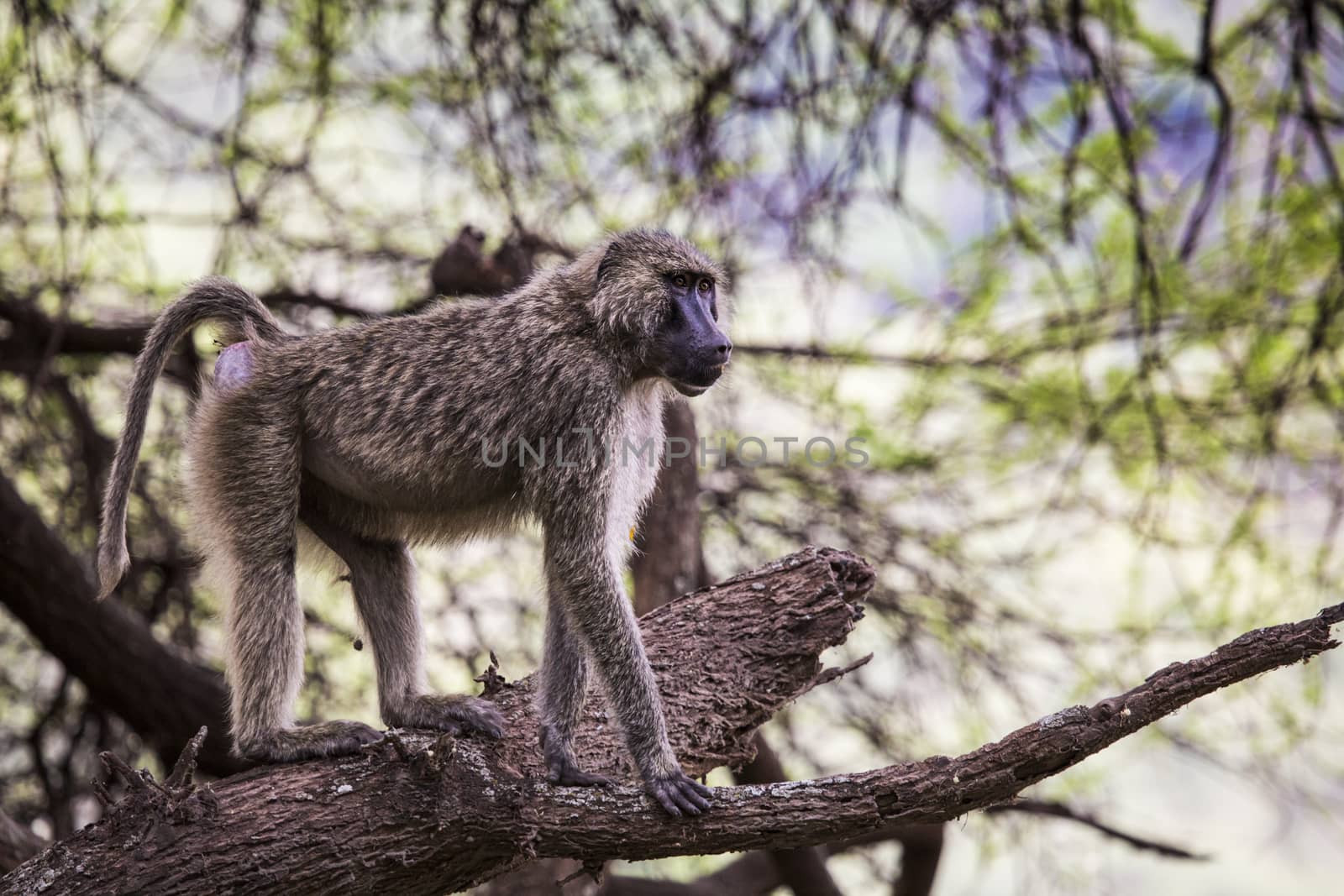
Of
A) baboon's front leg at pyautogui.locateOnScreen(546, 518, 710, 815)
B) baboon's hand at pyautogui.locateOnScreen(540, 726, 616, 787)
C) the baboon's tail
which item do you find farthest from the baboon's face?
the baboon's tail

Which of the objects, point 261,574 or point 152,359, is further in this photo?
point 152,359

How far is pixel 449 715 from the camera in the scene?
12.5ft

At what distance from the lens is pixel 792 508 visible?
257 inches

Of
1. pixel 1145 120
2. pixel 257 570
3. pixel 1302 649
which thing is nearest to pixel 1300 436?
pixel 1145 120

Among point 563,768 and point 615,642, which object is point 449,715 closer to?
point 563,768

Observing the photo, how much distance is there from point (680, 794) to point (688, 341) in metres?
1.30

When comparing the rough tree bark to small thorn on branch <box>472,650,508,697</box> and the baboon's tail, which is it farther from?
the baboon's tail

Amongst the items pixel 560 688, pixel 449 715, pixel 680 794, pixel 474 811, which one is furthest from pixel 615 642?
pixel 449 715

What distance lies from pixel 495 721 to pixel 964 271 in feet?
13.7

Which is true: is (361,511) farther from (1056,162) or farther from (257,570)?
(1056,162)

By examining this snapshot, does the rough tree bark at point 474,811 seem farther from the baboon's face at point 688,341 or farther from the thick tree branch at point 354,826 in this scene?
the baboon's face at point 688,341

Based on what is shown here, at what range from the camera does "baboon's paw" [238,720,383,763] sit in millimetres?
3549

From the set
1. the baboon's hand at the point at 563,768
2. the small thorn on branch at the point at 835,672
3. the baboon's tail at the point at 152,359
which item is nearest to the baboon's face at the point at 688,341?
the small thorn on branch at the point at 835,672

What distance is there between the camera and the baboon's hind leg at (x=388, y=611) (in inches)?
157
